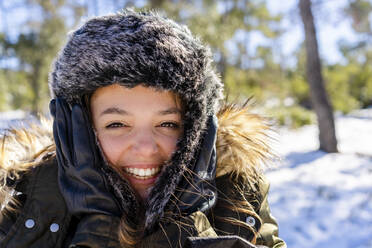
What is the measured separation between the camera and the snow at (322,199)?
2.87m

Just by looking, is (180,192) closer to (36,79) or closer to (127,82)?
(127,82)

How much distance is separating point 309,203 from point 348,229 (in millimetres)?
610

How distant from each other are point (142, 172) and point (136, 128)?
22cm

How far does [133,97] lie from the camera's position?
1432 mm

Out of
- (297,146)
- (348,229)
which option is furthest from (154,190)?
(297,146)

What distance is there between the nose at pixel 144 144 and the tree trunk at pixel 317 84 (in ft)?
18.7

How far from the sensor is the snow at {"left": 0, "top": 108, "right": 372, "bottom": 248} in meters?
2.87

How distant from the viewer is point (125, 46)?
1414mm

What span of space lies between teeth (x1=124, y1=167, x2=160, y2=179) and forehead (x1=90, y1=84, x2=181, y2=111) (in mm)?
298

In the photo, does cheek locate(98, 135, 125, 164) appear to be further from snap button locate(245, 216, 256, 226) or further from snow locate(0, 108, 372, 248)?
snow locate(0, 108, 372, 248)

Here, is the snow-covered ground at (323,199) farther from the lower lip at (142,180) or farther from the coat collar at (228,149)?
the lower lip at (142,180)

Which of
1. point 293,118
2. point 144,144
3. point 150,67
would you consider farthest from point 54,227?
point 293,118

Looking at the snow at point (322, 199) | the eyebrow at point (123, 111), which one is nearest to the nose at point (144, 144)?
the eyebrow at point (123, 111)

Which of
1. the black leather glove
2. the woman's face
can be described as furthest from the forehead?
the black leather glove
